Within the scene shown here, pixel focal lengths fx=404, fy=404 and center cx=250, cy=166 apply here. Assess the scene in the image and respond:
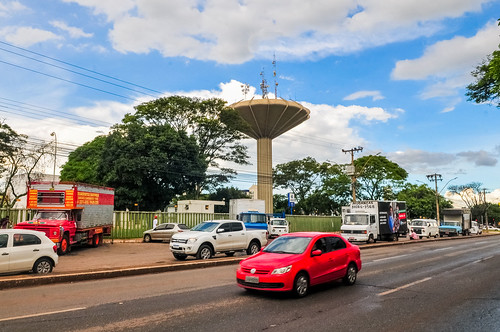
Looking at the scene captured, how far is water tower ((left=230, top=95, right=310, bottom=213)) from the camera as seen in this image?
60719 mm

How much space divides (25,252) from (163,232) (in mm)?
17376

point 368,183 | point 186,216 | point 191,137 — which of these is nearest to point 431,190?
point 368,183

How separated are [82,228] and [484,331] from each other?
20.4 meters

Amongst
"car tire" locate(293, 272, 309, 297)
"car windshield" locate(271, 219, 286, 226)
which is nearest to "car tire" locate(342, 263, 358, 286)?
"car tire" locate(293, 272, 309, 297)

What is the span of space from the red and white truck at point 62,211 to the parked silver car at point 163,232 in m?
6.52

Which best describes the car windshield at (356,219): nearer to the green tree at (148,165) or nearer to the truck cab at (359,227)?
the truck cab at (359,227)

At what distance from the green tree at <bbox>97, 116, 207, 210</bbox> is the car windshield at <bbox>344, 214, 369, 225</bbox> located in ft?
64.1

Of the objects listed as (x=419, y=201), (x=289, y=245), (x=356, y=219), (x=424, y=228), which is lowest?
(x=424, y=228)

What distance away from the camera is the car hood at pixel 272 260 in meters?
8.89

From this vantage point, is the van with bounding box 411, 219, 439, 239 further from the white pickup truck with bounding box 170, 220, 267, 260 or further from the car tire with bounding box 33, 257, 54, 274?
the car tire with bounding box 33, 257, 54, 274

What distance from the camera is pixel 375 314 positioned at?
24.8ft

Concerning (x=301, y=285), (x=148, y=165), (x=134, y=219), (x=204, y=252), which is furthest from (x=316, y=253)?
(x=148, y=165)

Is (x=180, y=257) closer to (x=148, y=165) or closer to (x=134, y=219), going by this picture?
(x=134, y=219)

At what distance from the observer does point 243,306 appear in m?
8.16
